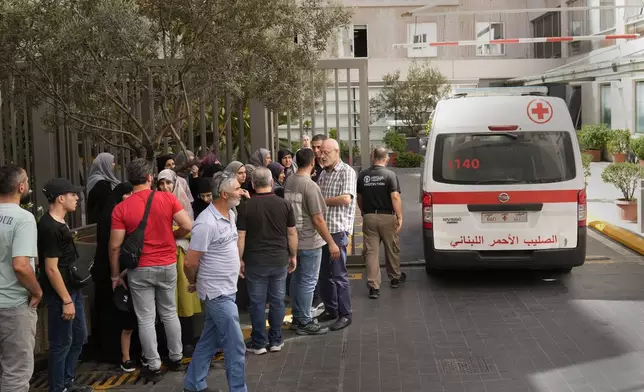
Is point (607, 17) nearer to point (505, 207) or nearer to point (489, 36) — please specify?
point (489, 36)

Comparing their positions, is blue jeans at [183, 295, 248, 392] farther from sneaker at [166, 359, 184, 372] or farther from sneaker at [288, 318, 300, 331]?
sneaker at [288, 318, 300, 331]

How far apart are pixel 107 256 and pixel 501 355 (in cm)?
345

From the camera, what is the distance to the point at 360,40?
38.1 m

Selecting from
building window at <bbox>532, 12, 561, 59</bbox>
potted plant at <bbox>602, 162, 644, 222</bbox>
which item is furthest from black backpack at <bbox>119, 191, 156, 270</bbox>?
building window at <bbox>532, 12, 561, 59</bbox>

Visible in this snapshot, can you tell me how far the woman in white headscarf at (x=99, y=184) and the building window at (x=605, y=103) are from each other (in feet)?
84.3

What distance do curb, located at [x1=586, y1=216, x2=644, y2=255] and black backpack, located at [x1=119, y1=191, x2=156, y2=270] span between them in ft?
27.1

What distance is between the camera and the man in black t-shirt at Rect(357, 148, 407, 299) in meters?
9.95

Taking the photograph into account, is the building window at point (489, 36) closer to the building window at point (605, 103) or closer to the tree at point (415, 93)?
the tree at point (415, 93)

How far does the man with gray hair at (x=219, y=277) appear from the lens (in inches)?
248

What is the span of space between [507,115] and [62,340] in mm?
6142

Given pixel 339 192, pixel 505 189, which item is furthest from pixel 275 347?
pixel 505 189

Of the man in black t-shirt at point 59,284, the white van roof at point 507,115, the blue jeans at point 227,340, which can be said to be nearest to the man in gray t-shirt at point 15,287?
the man in black t-shirt at point 59,284

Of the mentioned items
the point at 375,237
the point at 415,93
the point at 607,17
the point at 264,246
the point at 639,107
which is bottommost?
the point at 375,237

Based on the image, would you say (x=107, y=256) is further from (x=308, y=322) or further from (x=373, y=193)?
(x=373, y=193)
